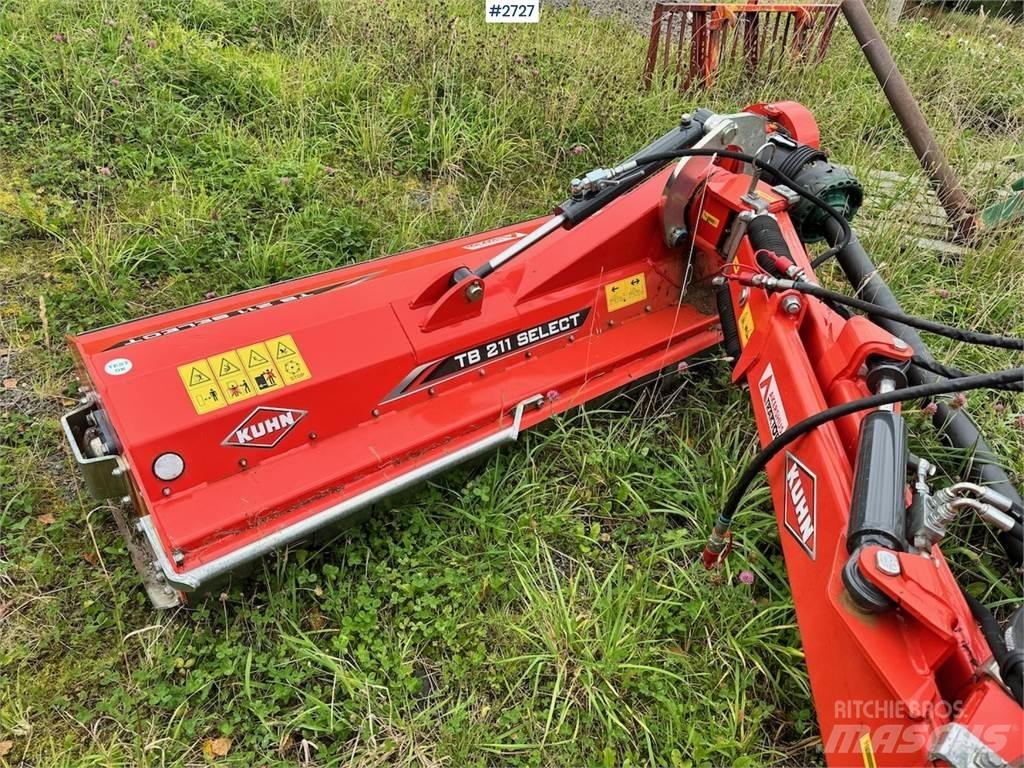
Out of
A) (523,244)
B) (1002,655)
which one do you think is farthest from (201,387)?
(1002,655)

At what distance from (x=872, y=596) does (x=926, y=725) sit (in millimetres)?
207

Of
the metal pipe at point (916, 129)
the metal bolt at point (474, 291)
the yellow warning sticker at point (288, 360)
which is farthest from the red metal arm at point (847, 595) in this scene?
the metal pipe at point (916, 129)

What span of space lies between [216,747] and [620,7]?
6.70 meters

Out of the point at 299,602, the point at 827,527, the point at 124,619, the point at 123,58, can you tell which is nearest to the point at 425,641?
the point at 299,602

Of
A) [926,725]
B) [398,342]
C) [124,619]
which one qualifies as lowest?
[124,619]

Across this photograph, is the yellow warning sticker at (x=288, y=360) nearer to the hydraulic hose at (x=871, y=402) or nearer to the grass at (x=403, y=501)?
the grass at (x=403, y=501)

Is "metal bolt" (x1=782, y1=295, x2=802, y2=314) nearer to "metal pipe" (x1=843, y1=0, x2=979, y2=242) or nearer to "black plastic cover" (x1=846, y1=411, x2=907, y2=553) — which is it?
"black plastic cover" (x1=846, y1=411, x2=907, y2=553)

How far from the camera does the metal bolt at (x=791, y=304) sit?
1.84 m

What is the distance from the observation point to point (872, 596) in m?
1.25

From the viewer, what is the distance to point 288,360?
2.18 m

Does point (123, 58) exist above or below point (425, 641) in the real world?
above

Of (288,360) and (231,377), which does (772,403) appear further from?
(231,377)

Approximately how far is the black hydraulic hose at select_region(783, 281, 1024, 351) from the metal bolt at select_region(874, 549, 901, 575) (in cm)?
42

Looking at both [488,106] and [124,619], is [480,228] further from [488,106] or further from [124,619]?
[124,619]
